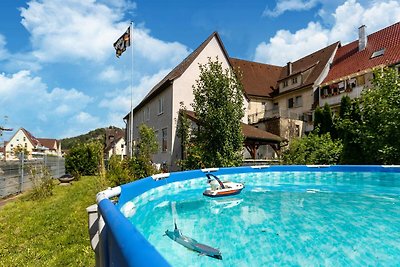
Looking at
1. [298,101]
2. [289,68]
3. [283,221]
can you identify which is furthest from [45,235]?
[289,68]

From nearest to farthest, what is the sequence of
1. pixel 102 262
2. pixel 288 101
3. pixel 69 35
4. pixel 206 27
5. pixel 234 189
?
1. pixel 102 262
2. pixel 234 189
3. pixel 69 35
4. pixel 206 27
5. pixel 288 101

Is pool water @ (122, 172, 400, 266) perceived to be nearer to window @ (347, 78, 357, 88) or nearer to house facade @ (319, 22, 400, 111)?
house facade @ (319, 22, 400, 111)

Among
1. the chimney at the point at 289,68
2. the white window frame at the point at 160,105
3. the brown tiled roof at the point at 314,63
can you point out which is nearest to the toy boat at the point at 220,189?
the white window frame at the point at 160,105

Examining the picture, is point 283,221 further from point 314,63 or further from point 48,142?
point 48,142

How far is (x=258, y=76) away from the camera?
37.2 m

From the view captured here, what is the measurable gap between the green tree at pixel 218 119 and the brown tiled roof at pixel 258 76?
18444 mm

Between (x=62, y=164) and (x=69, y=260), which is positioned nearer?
(x=69, y=260)

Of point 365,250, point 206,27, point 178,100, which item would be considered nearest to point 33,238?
point 365,250

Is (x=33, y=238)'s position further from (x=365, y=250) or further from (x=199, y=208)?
(x=365, y=250)

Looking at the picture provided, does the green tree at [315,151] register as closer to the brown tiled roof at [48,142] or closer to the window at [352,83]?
the window at [352,83]

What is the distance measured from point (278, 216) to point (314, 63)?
3113 centimetres

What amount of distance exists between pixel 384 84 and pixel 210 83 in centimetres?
894

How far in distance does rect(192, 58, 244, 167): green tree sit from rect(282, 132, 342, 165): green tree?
139 inches

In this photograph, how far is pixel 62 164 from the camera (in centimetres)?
2236
